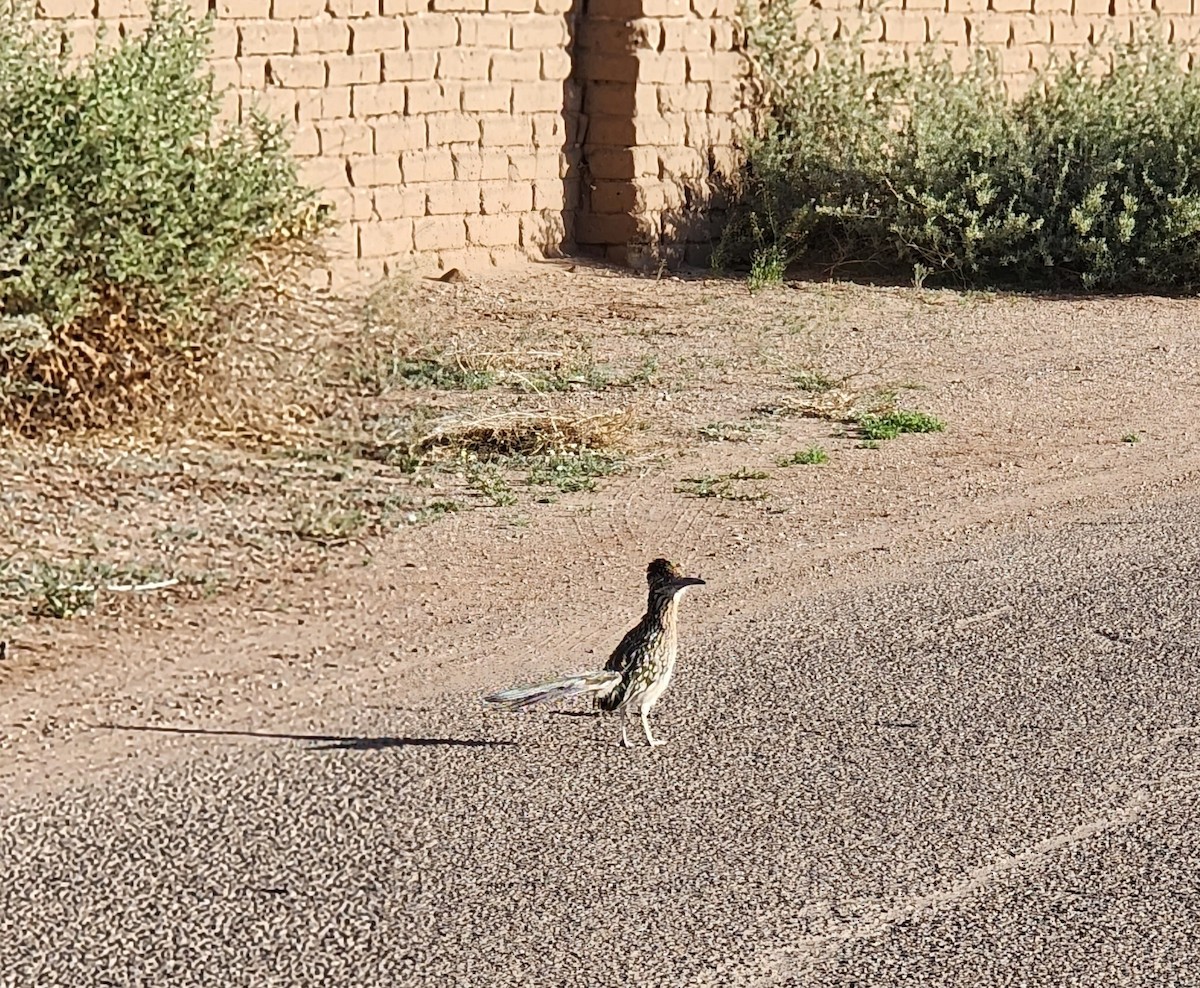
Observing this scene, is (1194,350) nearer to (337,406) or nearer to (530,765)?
(337,406)

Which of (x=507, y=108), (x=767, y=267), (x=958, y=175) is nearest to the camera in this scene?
(x=507, y=108)

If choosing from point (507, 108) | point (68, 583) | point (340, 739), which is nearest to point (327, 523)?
point (68, 583)

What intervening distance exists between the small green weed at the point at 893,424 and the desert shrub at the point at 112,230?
109 inches

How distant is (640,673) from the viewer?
18.0 feet

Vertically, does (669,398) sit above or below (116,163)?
below

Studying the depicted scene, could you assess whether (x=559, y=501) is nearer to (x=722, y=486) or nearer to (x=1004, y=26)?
(x=722, y=486)

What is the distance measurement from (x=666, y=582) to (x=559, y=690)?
55 cm

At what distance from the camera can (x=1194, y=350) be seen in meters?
11.6

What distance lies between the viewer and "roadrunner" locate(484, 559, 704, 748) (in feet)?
17.7

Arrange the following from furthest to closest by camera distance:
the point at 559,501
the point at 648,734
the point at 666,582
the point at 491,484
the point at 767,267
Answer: the point at 767,267 → the point at 491,484 → the point at 559,501 → the point at 666,582 → the point at 648,734

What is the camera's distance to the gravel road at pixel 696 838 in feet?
14.3

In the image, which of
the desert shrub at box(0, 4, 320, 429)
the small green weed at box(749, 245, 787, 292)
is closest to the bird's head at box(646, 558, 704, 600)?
the desert shrub at box(0, 4, 320, 429)

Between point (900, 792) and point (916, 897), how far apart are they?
65 cm

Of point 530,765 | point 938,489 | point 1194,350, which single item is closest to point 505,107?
point 1194,350
